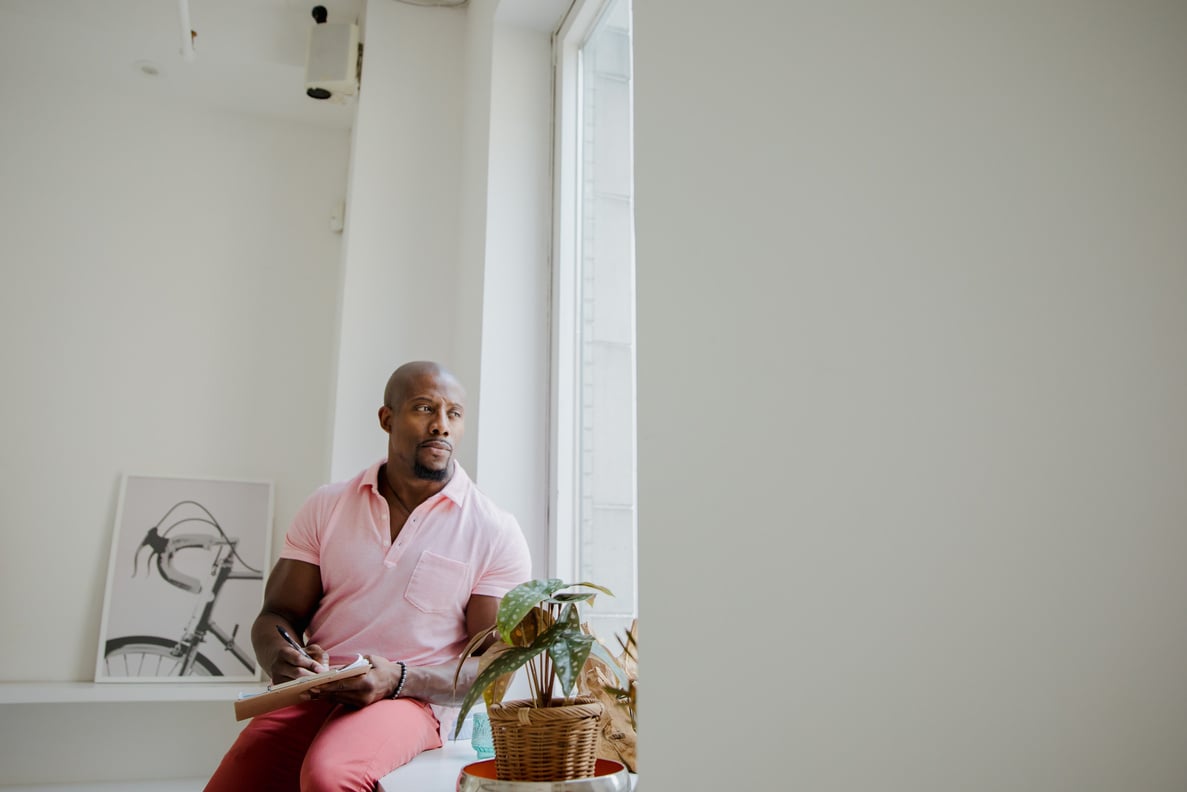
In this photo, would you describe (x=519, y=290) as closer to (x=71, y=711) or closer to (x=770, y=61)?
(x=770, y=61)

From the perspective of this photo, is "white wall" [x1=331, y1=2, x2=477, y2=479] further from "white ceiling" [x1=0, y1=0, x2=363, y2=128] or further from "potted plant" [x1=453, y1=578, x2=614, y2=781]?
"potted plant" [x1=453, y1=578, x2=614, y2=781]

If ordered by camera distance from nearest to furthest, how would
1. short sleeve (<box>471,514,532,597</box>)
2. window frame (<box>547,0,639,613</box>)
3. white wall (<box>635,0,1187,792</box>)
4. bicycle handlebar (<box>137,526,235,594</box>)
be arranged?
white wall (<box>635,0,1187,792</box>) → short sleeve (<box>471,514,532,597</box>) → window frame (<box>547,0,639,613</box>) → bicycle handlebar (<box>137,526,235,594</box>)

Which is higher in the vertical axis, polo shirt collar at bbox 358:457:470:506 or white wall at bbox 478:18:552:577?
white wall at bbox 478:18:552:577

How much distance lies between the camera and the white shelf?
243cm

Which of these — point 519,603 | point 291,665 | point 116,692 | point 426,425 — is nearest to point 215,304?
point 116,692

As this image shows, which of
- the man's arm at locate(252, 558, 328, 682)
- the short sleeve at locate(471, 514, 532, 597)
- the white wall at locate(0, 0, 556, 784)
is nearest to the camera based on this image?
the man's arm at locate(252, 558, 328, 682)

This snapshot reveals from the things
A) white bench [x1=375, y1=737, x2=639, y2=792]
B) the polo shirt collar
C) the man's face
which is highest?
the man's face

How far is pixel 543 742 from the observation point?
114cm

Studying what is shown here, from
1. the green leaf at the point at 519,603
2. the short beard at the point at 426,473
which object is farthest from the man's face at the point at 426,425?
the green leaf at the point at 519,603

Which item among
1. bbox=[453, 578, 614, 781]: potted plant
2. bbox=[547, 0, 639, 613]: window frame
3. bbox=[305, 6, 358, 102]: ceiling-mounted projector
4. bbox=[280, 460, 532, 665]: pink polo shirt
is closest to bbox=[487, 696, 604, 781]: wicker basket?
bbox=[453, 578, 614, 781]: potted plant

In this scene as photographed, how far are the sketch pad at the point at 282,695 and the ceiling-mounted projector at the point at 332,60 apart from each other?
6.91 ft

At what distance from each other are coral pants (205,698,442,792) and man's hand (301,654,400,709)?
0.06ft

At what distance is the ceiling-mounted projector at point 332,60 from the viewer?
288 cm

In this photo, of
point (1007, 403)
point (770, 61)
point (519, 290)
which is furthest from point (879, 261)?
point (519, 290)
